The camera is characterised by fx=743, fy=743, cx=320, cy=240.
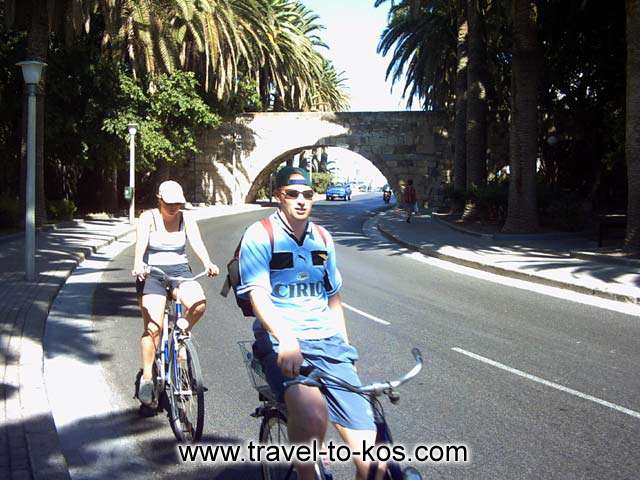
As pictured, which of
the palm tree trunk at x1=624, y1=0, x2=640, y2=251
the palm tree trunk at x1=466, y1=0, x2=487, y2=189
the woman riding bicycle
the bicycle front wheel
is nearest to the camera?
the bicycle front wheel

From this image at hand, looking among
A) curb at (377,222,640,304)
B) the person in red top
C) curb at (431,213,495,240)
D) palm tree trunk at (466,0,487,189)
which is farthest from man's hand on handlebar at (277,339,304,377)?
the person in red top

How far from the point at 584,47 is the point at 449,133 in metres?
20.2

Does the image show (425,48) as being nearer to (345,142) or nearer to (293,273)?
(345,142)

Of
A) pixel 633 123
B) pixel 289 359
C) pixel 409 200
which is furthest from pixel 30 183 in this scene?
pixel 409 200

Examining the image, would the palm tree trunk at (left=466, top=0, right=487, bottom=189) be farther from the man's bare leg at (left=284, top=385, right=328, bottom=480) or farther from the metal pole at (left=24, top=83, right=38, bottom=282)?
the man's bare leg at (left=284, top=385, right=328, bottom=480)

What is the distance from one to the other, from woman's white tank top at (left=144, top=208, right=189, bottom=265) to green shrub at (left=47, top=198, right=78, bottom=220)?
22319 mm

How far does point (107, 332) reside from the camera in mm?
8656

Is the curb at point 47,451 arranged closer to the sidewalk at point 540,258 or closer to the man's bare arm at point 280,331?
the man's bare arm at point 280,331

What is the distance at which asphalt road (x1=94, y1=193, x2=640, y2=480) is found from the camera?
4.80 meters

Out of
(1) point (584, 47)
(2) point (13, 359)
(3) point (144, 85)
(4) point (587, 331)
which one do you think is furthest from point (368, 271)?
(3) point (144, 85)

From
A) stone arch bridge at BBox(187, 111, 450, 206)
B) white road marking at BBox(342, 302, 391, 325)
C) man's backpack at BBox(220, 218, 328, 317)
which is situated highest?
stone arch bridge at BBox(187, 111, 450, 206)

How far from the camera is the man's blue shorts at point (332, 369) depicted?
3.28 meters

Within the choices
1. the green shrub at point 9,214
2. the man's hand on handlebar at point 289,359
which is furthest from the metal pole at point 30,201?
the green shrub at point 9,214

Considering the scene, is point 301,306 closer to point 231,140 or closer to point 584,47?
point 584,47
